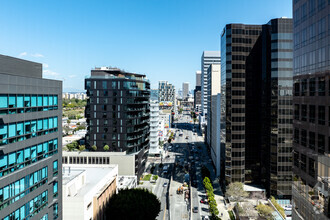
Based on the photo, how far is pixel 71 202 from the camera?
44.2 meters

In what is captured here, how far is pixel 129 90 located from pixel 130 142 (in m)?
17.3

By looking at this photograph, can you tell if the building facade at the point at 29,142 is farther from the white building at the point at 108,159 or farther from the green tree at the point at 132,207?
the white building at the point at 108,159

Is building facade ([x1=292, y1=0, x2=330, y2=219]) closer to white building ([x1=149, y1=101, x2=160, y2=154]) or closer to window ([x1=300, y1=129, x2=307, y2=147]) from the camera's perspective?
window ([x1=300, y1=129, x2=307, y2=147])

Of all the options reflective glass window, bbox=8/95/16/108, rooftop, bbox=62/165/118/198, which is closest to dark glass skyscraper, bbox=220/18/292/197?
rooftop, bbox=62/165/118/198

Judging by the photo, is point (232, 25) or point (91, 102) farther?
point (91, 102)

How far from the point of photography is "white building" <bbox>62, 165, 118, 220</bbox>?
44.2m

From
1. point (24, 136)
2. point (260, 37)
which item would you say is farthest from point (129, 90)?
point (24, 136)

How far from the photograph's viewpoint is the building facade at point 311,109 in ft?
86.5

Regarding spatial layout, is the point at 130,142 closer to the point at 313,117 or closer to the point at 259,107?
the point at 259,107

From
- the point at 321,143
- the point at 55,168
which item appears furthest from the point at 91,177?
the point at 321,143

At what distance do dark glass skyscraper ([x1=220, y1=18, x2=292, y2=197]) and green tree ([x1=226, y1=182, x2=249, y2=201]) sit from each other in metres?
5.09

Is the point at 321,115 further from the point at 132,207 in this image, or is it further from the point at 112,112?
the point at 112,112

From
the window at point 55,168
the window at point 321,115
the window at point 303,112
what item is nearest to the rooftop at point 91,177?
the window at point 55,168

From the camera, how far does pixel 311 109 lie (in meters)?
29.2
